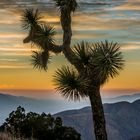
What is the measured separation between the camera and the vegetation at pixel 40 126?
27583 mm

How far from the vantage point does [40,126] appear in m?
29.0

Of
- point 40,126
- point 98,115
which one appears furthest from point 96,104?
point 40,126

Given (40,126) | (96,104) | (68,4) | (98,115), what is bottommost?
(98,115)

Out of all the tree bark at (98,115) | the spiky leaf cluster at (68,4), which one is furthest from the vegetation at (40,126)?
the spiky leaf cluster at (68,4)

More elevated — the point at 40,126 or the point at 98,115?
the point at 40,126

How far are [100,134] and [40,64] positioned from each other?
4818 mm

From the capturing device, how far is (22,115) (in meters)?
31.9

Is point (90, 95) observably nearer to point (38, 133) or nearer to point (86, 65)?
point (86, 65)

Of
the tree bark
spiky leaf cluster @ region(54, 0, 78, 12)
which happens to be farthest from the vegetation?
spiky leaf cluster @ region(54, 0, 78, 12)

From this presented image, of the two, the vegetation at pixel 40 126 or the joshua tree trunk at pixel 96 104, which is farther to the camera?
the vegetation at pixel 40 126

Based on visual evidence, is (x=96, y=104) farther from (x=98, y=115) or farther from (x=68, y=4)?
(x=68, y=4)

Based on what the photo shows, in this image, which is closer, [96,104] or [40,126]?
[96,104]

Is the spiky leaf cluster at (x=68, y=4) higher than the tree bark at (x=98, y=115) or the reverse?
higher

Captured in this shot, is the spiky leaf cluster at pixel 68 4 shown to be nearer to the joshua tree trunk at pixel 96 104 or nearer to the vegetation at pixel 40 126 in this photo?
the joshua tree trunk at pixel 96 104
